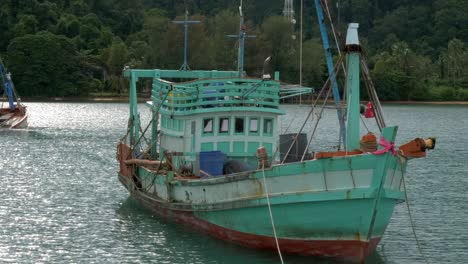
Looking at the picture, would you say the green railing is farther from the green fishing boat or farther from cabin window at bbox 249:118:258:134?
cabin window at bbox 249:118:258:134

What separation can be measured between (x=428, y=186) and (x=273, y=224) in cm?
2154

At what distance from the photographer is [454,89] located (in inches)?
6216

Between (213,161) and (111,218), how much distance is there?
6.38 m

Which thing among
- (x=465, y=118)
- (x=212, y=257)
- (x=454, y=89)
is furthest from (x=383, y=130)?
(x=454, y=89)

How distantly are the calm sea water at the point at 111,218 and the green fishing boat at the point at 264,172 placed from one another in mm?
850

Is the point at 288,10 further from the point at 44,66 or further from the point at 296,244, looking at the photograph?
the point at 296,244

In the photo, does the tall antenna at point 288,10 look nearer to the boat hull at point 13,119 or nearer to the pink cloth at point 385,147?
the boat hull at point 13,119

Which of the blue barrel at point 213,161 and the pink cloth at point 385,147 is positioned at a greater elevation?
the pink cloth at point 385,147

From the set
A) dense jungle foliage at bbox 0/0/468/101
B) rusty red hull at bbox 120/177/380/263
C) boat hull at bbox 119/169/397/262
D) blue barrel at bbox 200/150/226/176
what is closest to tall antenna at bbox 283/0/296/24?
dense jungle foliage at bbox 0/0/468/101

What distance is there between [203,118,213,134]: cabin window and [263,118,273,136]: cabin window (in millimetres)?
1896

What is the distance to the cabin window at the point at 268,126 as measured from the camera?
109 ft

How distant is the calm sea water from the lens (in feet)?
97.5

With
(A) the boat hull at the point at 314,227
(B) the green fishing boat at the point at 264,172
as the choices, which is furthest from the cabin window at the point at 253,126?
(A) the boat hull at the point at 314,227

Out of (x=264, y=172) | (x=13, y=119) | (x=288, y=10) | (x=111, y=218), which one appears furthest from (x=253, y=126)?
(x=288, y=10)
